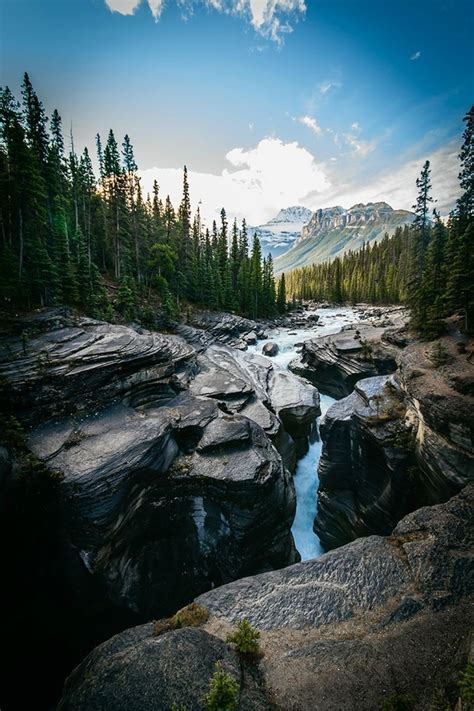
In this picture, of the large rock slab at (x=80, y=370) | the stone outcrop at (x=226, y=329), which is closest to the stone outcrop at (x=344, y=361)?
the stone outcrop at (x=226, y=329)

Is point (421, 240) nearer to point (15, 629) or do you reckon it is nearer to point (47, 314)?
point (47, 314)

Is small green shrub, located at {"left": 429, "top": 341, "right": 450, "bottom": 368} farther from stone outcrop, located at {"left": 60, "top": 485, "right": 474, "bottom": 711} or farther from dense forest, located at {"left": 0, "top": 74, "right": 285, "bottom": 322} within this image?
dense forest, located at {"left": 0, "top": 74, "right": 285, "bottom": 322}

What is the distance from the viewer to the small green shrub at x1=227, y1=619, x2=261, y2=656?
6.17 meters

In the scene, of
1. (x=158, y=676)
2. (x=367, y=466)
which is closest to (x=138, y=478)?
(x=158, y=676)

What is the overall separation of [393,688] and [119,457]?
998cm

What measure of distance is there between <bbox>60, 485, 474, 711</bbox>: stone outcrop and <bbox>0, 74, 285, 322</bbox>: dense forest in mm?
20846

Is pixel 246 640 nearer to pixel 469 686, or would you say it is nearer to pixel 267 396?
pixel 469 686

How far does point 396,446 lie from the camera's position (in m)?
13.8

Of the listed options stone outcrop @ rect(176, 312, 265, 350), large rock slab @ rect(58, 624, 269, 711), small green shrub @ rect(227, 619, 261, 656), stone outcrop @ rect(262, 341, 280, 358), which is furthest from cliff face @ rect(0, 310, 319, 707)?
stone outcrop @ rect(262, 341, 280, 358)

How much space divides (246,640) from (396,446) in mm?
11140

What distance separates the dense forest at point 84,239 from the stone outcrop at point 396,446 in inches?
912

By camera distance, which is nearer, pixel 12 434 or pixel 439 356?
pixel 12 434

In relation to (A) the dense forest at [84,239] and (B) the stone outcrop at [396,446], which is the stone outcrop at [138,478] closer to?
(B) the stone outcrop at [396,446]

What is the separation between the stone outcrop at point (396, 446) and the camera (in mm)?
11258
